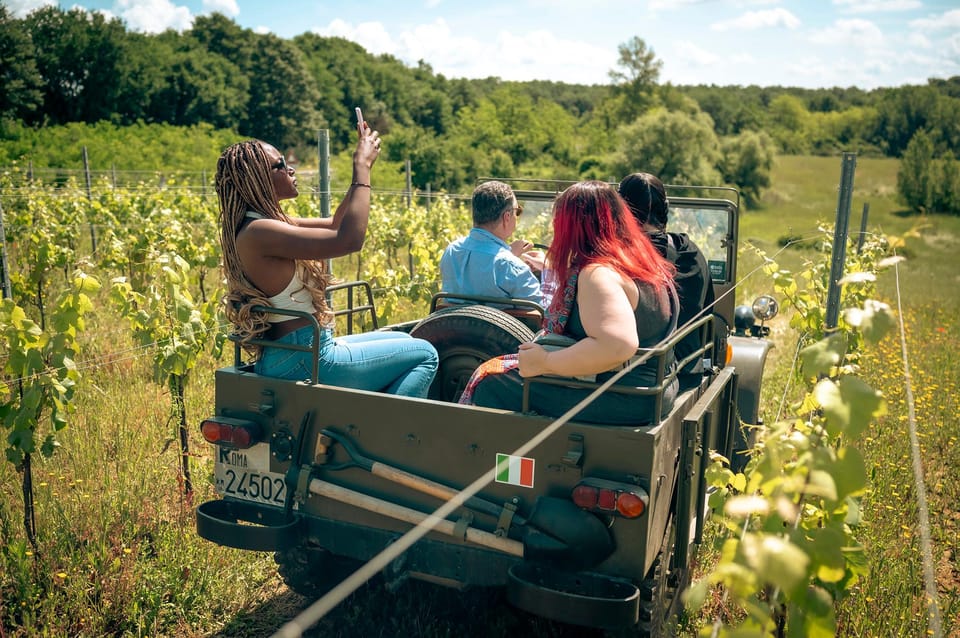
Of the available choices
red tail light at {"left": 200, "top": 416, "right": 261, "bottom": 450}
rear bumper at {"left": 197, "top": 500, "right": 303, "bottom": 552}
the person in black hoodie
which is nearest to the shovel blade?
rear bumper at {"left": 197, "top": 500, "right": 303, "bottom": 552}

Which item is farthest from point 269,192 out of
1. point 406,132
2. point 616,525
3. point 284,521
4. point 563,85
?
point 563,85

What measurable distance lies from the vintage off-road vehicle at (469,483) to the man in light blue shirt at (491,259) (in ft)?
2.63

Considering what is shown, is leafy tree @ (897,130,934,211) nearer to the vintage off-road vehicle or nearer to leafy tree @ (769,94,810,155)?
leafy tree @ (769,94,810,155)

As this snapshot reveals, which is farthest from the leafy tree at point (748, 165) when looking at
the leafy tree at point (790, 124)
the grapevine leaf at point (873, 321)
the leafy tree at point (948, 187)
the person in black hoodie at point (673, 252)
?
the grapevine leaf at point (873, 321)

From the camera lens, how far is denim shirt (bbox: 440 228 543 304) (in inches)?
188

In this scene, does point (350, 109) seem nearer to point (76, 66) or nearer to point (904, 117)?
point (76, 66)

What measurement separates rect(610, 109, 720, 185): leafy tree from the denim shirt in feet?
164

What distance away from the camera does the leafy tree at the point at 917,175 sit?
171ft

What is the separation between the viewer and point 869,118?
291 feet

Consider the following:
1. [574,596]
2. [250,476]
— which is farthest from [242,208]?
[574,596]

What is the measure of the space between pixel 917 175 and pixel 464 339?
58956mm

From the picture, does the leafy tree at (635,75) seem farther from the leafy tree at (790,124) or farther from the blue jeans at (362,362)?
the blue jeans at (362,362)

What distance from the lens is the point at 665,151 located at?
53.7 m

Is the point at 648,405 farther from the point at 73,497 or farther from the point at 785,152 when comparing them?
the point at 785,152
